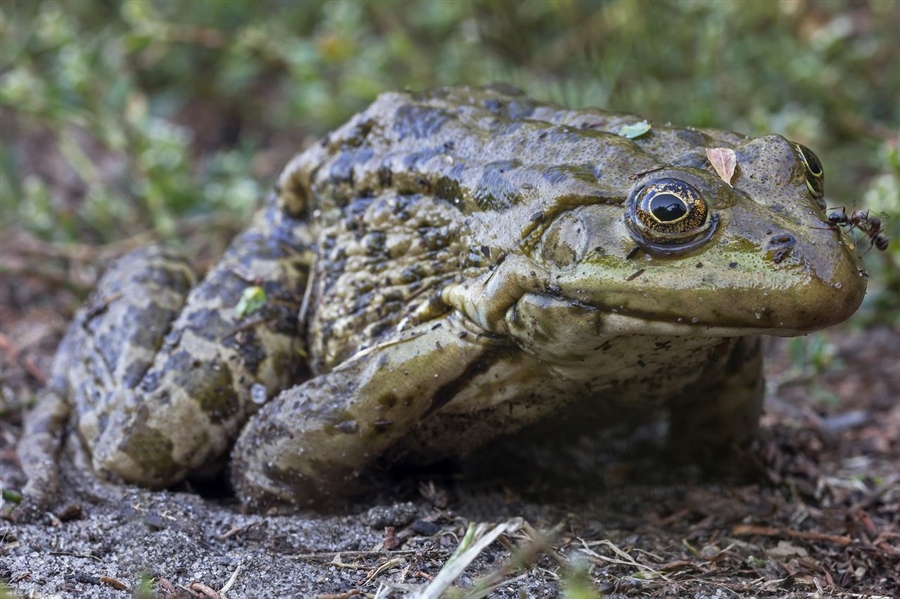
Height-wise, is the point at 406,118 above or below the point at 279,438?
above

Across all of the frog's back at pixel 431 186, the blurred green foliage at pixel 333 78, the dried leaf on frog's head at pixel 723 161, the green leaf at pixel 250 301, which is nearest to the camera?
the dried leaf on frog's head at pixel 723 161

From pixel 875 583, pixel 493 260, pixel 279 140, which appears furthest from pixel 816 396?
pixel 279 140

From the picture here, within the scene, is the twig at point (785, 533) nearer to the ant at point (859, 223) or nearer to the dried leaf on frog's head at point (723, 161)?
the ant at point (859, 223)

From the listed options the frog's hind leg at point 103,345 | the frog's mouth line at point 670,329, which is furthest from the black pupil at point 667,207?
the frog's hind leg at point 103,345

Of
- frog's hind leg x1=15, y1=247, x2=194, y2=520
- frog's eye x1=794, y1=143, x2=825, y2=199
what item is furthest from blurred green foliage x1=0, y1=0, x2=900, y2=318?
frog's eye x1=794, y1=143, x2=825, y2=199

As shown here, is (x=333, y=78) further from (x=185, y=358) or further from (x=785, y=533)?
(x=785, y=533)

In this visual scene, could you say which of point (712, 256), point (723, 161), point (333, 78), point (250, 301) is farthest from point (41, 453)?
point (333, 78)

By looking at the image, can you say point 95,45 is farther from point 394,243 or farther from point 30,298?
point 394,243
